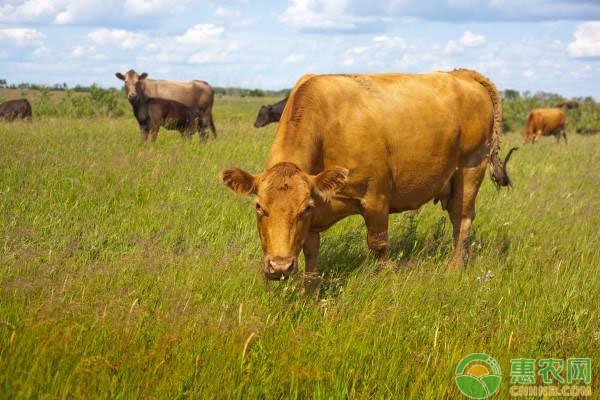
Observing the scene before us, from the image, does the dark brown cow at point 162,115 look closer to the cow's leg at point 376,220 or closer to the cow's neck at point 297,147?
the cow's leg at point 376,220

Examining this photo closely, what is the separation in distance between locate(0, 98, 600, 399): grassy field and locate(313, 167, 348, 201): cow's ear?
75 cm

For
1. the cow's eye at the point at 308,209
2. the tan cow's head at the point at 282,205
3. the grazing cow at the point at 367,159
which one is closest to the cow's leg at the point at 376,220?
the grazing cow at the point at 367,159

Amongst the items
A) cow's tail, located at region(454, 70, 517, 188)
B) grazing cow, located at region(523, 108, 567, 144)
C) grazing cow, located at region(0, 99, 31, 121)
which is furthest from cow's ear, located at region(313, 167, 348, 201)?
grazing cow, located at region(523, 108, 567, 144)

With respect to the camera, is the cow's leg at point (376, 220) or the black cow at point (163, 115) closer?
the cow's leg at point (376, 220)

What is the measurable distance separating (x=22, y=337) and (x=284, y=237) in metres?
1.77

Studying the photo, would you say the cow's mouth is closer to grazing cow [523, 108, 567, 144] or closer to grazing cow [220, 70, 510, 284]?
grazing cow [220, 70, 510, 284]

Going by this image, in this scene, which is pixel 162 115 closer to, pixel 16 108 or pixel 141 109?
pixel 141 109

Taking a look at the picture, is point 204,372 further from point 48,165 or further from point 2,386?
point 48,165

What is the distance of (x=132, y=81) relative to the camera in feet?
63.7

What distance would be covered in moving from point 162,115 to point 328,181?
13.4 metres

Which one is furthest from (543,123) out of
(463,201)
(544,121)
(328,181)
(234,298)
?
(234,298)

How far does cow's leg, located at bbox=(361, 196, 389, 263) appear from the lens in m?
5.79

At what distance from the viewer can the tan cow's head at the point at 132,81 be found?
740 inches

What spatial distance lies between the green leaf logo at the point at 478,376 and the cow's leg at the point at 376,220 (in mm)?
2096
